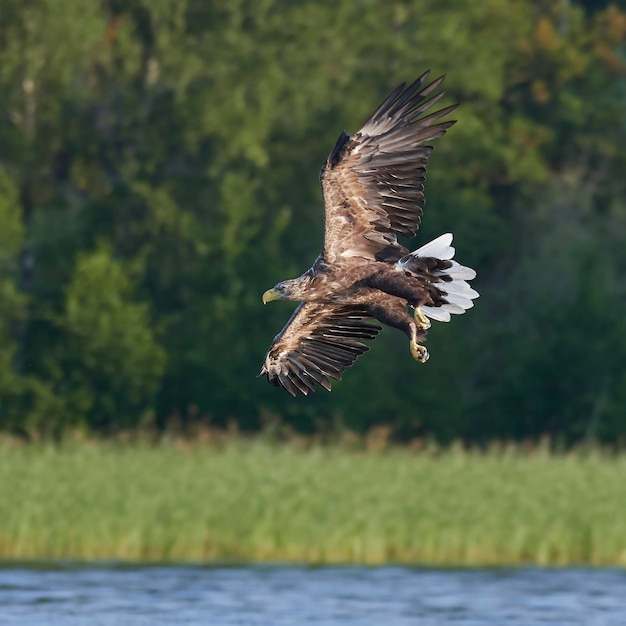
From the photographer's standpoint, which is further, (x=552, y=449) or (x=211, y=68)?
(x=211, y=68)

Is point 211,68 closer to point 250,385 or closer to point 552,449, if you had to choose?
point 250,385

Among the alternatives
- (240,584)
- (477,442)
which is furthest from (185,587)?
(477,442)

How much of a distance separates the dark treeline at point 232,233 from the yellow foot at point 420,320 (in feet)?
62.9

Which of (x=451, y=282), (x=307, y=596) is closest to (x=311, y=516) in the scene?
(x=307, y=596)

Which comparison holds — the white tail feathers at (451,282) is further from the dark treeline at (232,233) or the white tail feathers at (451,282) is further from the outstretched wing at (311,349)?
the dark treeline at (232,233)

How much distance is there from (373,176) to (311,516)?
794 centimetres

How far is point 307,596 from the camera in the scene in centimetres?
1691

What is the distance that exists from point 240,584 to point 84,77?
1754 cm

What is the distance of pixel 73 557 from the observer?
1841 cm

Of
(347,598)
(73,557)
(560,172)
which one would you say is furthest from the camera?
(560,172)

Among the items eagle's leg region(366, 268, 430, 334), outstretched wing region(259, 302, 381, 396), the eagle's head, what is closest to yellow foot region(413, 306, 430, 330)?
eagle's leg region(366, 268, 430, 334)

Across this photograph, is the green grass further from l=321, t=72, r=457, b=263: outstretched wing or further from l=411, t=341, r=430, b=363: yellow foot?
→ l=411, t=341, r=430, b=363: yellow foot

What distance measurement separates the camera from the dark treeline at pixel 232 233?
1217 inches

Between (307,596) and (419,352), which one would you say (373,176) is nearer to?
(419,352)
